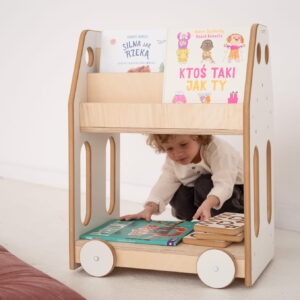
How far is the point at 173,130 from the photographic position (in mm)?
1643

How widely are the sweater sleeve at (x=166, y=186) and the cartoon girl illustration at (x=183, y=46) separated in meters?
0.57

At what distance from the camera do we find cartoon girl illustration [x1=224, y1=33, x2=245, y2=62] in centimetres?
163

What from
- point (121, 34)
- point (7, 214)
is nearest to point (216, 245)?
point (121, 34)

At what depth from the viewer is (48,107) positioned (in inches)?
138

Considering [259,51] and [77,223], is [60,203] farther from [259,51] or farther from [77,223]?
[259,51]

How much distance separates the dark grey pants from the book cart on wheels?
32 cm

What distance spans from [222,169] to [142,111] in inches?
17.5

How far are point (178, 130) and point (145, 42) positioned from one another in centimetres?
31

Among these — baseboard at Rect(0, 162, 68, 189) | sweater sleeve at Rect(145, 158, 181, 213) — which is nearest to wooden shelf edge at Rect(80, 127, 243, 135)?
sweater sleeve at Rect(145, 158, 181, 213)

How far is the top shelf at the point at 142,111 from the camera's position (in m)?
1.59

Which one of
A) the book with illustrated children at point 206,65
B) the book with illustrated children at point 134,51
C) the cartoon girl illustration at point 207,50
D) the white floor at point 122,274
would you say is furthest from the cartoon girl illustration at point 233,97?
the white floor at point 122,274

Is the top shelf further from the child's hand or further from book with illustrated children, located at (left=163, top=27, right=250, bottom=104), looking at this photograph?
the child's hand

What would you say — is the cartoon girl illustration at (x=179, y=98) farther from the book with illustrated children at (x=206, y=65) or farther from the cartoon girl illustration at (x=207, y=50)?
the cartoon girl illustration at (x=207, y=50)

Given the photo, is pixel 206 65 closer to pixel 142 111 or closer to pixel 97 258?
pixel 142 111
